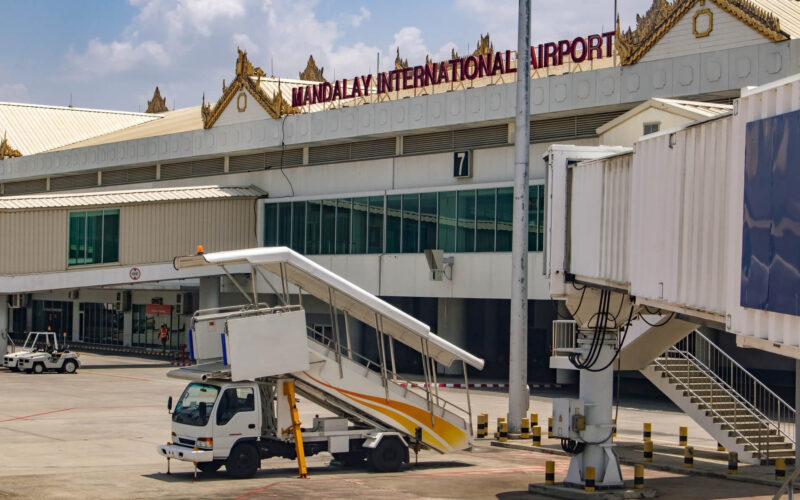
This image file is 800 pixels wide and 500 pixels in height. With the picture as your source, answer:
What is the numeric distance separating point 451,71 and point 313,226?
1083 centimetres

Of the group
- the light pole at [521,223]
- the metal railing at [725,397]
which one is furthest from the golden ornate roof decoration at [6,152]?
the metal railing at [725,397]

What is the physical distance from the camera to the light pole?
103ft

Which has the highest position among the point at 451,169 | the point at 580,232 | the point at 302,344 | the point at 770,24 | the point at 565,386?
the point at 770,24

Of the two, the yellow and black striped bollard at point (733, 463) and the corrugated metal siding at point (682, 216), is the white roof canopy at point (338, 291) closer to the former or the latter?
the yellow and black striped bollard at point (733, 463)

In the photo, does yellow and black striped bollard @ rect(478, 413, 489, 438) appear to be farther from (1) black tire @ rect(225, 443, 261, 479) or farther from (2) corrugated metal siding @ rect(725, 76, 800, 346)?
(2) corrugated metal siding @ rect(725, 76, 800, 346)

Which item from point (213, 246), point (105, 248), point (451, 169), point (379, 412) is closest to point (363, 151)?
point (451, 169)

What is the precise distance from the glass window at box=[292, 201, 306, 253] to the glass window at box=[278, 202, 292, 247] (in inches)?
12.5

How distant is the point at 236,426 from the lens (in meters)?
23.7

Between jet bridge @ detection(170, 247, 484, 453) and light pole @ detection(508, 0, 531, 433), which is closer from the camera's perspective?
jet bridge @ detection(170, 247, 484, 453)

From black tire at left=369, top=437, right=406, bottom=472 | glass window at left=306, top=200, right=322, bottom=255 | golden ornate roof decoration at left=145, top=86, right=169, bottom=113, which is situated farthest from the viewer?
golden ornate roof decoration at left=145, top=86, right=169, bottom=113

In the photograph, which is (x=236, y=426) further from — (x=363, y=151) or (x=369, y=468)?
(x=363, y=151)

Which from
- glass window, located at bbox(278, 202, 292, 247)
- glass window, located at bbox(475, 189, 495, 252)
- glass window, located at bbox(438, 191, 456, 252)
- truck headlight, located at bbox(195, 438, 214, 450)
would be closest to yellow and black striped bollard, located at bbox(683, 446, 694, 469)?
truck headlight, located at bbox(195, 438, 214, 450)

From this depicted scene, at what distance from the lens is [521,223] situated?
3167 centimetres

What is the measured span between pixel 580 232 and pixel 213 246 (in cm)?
4016
